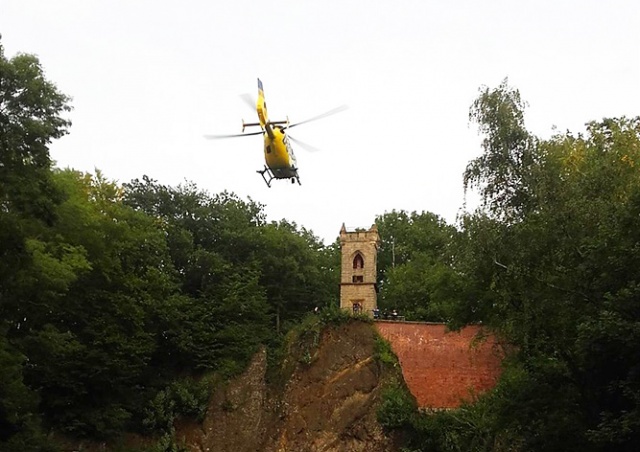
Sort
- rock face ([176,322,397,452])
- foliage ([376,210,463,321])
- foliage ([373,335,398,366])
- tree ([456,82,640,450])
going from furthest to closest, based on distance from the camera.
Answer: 1. foliage ([373,335,398,366])
2. rock face ([176,322,397,452])
3. foliage ([376,210,463,321])
4. tree ([456,82,640,450])

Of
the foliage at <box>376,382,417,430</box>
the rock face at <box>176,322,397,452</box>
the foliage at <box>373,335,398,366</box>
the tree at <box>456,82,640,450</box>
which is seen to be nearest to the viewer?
the tree at <box>456,82,640,450</box>

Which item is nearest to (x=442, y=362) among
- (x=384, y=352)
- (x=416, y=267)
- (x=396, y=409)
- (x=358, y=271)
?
(x=384, y=352)

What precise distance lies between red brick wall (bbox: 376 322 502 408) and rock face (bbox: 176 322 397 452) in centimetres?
115

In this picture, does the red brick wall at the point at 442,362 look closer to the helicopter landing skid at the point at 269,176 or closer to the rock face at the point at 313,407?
the rock face at the point at 313,407

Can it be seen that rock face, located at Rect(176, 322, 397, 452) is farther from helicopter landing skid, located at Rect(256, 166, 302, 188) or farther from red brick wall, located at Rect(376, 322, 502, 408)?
helicopter landing skid, located at Rect(256, 166, 302, 188)

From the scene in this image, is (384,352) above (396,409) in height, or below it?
above

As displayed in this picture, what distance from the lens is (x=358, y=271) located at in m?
42.5

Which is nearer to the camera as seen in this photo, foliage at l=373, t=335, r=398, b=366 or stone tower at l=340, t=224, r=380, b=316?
foliage at l=373, t=335, r=398, b=366

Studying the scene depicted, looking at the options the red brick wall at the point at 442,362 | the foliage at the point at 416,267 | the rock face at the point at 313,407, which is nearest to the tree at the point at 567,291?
the foliage at the point at 416,267

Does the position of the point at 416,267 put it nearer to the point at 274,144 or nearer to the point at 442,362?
the point at 442,362

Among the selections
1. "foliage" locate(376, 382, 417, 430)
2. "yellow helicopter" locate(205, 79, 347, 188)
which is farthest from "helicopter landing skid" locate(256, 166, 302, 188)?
"foliage" locate(376, 382, 417, 430)

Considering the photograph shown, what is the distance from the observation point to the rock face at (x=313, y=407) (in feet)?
104

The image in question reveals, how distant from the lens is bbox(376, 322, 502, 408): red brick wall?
107 ft

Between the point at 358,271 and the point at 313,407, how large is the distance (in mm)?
11340
